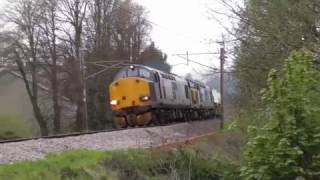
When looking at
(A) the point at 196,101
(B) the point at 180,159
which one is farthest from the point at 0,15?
(B) the point at 180,159

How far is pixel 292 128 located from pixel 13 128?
41.4 meters

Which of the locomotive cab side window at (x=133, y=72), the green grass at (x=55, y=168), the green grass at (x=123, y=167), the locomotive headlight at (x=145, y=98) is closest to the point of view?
the green grass at (x=55, y=168)

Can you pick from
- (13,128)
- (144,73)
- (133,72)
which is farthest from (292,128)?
(13,128)

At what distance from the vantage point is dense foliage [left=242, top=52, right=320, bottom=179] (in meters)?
9.30

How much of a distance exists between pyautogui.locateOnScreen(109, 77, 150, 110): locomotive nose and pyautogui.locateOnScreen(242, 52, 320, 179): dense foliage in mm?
21707

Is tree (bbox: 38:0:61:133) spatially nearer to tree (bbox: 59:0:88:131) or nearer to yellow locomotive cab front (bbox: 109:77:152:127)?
tree (bbox: 59:0:88:131)

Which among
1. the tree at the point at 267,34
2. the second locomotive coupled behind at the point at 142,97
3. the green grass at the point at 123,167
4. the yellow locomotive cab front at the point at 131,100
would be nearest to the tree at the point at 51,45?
the second locomotive coupled behind at the point at 142,97

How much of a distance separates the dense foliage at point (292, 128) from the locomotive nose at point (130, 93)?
855 inches

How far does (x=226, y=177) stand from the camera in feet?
46.2

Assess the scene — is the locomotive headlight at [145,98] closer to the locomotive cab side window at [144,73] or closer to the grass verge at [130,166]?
the locomotive cab side window at [144,73]

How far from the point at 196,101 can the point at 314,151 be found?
34571mm

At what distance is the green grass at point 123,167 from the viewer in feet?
38.7

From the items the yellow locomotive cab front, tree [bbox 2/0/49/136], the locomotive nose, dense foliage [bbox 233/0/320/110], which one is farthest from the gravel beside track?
tree [bbox 2/0/49/136]

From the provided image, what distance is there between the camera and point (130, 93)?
3180 cm
